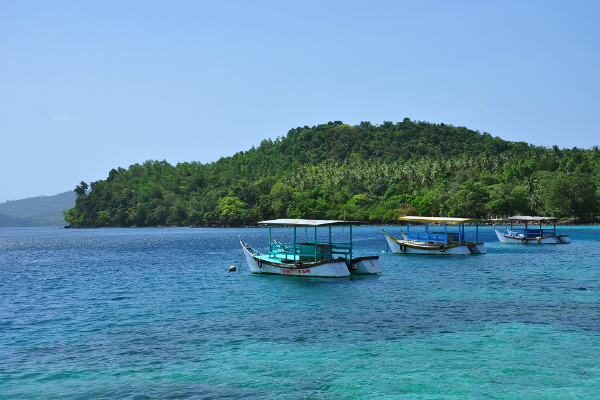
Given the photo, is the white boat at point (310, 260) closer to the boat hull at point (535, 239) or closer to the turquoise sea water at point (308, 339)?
the turquoise sea water at point (308, 339)

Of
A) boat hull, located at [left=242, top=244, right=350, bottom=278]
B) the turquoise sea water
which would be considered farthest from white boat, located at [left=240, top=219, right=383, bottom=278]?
the turquoise sea water

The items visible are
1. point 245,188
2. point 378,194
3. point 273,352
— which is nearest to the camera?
point 273,352

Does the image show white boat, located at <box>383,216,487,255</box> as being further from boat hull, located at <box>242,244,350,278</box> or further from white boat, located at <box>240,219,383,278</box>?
boat hull, located at <box>242,244,350,278</box>

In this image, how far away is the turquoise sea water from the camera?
578 inches

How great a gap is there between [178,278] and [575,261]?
35.2 meters

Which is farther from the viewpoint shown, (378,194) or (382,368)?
(378,194)

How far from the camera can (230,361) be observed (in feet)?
55.9

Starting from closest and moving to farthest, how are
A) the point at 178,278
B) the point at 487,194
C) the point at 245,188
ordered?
the point at 178,278
the point at 487,194
the point at 245,188

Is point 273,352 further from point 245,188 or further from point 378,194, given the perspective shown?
point 245,188

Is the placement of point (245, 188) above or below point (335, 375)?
above

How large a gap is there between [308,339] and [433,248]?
121 feet

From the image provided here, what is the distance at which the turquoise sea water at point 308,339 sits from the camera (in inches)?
578

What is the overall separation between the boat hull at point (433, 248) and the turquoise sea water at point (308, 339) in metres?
15.9

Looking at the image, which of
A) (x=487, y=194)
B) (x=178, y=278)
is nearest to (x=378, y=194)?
(x=487, y=194)
